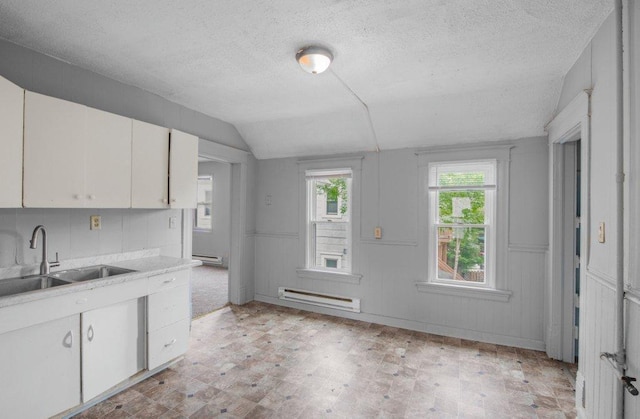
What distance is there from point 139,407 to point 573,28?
13.0ft

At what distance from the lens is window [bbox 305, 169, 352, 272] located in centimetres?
424

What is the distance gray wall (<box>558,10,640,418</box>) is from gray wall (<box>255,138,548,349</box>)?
1103 mm

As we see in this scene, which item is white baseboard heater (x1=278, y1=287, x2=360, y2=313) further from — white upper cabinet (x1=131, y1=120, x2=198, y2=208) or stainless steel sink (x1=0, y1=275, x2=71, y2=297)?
stainless steel sink (x1=0, y1=275, x2=71, y2=297)

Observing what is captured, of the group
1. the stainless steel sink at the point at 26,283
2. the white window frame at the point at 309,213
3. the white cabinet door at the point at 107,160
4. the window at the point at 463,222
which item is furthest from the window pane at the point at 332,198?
the stainless steel sink at the point at 26,283

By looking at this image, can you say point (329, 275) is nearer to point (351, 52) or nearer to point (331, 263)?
point (331, 263)

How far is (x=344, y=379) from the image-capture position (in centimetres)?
262

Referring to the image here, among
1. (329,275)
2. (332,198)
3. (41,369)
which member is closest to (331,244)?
(329,275)

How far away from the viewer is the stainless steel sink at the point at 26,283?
2107 mm

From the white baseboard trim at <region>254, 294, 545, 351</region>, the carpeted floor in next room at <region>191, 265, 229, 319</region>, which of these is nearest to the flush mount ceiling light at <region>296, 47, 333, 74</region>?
the white baseboard trim at <region>254, 294, 545, 351</region>

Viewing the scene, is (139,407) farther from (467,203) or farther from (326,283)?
(467,203)

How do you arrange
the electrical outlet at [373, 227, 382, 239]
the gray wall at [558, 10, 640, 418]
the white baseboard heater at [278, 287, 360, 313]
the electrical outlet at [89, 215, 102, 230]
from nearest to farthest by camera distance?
the gray wall at [558, 10, 640, 418]
the electrical outlet at [89, 215, 102, 230]
the electrical outlet at [373, 227, 382, 239]
the white baseboard heater at [278, 287, 360, 313]

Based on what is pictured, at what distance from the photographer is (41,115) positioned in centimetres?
203

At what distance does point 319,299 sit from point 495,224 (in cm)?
244

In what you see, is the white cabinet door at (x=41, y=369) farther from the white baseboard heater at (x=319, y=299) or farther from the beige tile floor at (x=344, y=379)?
the white baseboard heater at (x=319, y=299)
